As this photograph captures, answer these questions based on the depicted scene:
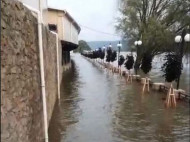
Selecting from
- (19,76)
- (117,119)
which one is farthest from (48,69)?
(19,76)

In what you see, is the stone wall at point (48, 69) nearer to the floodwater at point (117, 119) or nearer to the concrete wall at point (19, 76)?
the floodwater at point (117, 119)

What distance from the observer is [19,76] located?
542 cm

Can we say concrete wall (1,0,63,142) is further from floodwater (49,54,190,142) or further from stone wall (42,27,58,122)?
floodwater (49,54,190,142)

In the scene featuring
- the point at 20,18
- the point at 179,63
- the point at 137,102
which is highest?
the point at 20,18

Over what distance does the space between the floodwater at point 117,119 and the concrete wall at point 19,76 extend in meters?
2.96

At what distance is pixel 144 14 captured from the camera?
36.9 metres

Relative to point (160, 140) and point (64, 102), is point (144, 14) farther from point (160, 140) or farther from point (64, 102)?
point (160, 140)

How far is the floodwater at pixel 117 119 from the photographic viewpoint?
10.2 m

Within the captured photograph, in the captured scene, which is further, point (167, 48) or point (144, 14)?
point (144, 14)

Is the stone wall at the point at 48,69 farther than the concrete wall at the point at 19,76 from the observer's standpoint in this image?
Yes

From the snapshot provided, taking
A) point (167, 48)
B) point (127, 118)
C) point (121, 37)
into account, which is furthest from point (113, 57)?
point (127, 118)

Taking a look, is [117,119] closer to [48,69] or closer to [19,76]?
[48,69]

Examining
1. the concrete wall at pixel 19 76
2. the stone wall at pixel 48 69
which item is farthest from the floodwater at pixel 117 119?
the concrete wall at pixel 19 76

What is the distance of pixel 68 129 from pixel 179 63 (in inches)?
318
